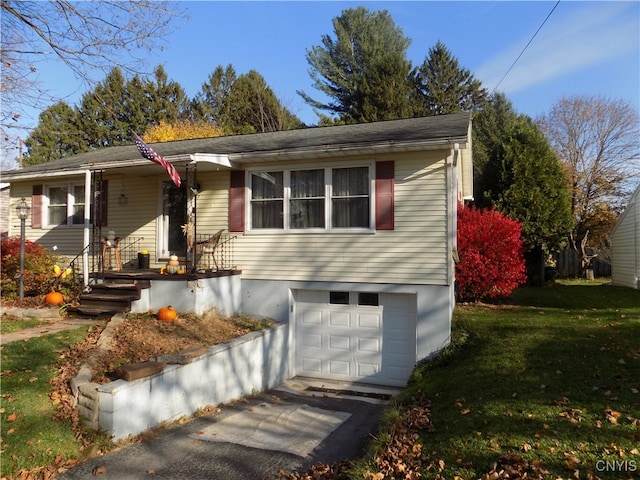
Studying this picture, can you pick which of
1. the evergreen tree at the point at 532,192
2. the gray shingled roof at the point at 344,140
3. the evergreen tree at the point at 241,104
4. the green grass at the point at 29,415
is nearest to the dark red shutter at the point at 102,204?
the gray shingled roof at the point at 344,140

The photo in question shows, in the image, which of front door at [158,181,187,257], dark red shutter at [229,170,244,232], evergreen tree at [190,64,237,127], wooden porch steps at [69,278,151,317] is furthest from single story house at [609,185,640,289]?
evergreen tree at [190,64,237,127]

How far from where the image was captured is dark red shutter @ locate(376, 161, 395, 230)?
8.47m

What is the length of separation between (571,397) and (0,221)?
27.0 meters

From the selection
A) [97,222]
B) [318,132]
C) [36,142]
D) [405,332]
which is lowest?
[405,332]

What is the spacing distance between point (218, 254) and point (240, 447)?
5.28 metres

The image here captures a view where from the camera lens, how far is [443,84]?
30.8 metres

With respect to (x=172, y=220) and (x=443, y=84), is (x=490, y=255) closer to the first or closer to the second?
(x=172, y=220)

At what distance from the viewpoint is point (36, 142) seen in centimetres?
3020

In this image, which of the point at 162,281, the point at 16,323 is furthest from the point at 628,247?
the point at 16,323

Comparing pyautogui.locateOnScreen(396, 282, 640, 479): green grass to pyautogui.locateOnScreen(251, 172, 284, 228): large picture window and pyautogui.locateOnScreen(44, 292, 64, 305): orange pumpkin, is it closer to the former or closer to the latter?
pyautogui.locateOnScreen(251, 172, 284, 228): large picture window

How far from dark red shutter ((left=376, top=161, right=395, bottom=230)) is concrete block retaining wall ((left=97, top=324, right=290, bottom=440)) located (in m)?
3.04

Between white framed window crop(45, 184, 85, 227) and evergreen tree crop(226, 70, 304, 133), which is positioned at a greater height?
evergreen tree crop(226, 70, 304, 133)

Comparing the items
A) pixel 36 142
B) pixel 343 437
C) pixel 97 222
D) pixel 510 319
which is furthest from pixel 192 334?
pixel 36 142

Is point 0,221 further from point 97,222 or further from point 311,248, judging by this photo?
point 311,248
